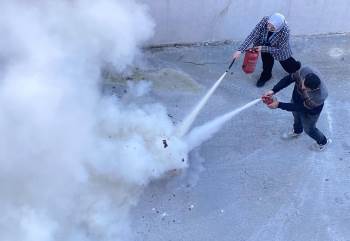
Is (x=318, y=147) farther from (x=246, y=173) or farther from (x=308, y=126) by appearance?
(x=246, y=173)

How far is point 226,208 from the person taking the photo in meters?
5.15

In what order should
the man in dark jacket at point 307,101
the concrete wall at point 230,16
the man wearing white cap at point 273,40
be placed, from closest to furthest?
the man in dark jacket at point 307,101, the man wearing white cap at point 273,40, the concrete wall at point 230,16

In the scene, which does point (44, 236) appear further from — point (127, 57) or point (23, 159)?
point (127, 57)

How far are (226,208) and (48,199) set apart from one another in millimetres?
1748

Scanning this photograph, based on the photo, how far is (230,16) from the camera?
6793 millimetres

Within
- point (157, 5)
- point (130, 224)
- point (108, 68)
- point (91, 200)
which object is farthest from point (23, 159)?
point (157, 5)

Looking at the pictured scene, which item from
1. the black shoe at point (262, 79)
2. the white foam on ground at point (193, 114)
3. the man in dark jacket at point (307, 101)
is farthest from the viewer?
the black shoe at point (262, 79)

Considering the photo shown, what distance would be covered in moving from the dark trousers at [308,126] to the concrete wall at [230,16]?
72.7 inches

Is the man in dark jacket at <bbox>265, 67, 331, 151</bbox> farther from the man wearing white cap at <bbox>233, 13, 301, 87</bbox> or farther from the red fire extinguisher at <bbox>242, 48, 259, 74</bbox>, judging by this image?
the red fire extinguisher at <bbox>242, 48, 259, 74</bbox>

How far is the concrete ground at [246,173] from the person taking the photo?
500 centimetres

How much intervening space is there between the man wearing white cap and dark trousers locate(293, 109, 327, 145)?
674mm

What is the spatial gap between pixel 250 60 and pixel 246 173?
138 centimetres

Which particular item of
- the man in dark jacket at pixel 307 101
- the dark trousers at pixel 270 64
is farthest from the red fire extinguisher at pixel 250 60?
the man in dark jacket at pixel 307 101

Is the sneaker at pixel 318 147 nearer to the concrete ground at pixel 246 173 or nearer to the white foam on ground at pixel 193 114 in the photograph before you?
Answer: the concrete ground at pixel 246 173
